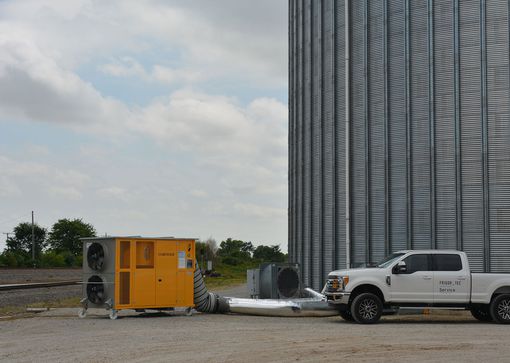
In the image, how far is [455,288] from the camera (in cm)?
2150

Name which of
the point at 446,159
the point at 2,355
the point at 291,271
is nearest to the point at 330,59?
the point at 446,159

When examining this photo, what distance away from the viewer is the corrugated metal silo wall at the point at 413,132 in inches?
1043

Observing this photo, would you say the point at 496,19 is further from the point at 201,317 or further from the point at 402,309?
the point at 201,317

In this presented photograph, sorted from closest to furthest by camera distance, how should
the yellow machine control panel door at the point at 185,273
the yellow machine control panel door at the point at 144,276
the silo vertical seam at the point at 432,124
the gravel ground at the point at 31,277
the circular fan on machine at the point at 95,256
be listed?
the yellow machine control panel door at the point at 144,276 < the circular fan on machine at the point at 95,256 < the yellow machine control panel door at the point at 185,273 < the silo vertical seam at the point at 432,124 < the gravel ground at the point at 31,277

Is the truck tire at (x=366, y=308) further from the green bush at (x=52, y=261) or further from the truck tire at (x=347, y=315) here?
the green bush at (x=52, y=261)

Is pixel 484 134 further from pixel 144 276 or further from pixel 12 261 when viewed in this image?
pixel 12 261

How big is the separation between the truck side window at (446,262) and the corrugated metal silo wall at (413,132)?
16.1 ft

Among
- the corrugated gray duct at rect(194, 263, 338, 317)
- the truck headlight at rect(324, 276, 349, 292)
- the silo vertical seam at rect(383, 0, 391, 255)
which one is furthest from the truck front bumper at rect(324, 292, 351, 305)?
the silo vertical seam at rect(383, 0, 391, 255)

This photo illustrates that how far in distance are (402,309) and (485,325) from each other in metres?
2.73

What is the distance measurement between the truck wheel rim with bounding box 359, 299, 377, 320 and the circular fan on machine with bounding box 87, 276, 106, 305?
8.14 metres

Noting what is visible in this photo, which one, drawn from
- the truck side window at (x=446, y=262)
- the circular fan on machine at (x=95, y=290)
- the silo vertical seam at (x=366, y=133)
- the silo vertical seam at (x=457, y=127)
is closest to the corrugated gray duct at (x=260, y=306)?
the circular fan on machine at (x=95, y=290)

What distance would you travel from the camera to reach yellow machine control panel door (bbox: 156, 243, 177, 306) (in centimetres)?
2389

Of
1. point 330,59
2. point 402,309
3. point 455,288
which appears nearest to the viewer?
point 455,288

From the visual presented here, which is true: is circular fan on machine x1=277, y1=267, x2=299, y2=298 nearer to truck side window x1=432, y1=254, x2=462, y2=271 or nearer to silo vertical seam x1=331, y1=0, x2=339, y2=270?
silo vertical seam x1=331, y1=0, x2=339, y2=270
